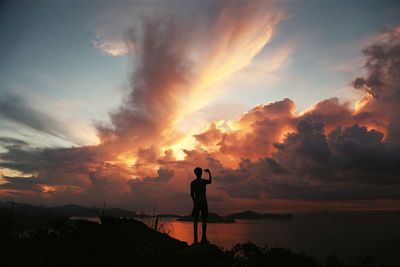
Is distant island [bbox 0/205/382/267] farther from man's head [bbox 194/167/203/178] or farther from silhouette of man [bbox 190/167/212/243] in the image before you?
man's head [bbox 194/167/203/178]

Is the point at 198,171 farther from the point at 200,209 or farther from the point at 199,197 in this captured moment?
the point at 200,209

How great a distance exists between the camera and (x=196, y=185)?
44.1ft

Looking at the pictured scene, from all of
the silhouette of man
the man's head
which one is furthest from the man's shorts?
the man's head

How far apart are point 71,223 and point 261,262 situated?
672 centimetres

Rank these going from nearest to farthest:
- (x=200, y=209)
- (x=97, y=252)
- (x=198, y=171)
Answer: (x=97, y=252)
(x=198, y=171)
(x=200, y=209)

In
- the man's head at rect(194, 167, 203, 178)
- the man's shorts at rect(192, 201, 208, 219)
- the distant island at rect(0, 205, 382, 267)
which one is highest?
the man's head at rect(194, 167, 203, 178)

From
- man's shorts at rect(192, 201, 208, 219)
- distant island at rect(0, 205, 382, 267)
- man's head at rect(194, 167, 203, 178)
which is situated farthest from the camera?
man's shorts at rect(192, 201, 208, 219)

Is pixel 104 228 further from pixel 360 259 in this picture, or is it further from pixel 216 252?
pixel 360 259

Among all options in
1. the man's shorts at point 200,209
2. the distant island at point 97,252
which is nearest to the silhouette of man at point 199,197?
the man's shorts at point 200,209

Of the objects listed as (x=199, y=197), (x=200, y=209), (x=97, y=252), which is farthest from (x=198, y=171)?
→ (x=97, y=252)

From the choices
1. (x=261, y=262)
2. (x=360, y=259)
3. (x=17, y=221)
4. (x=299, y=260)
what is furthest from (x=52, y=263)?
(x=360, y=259)

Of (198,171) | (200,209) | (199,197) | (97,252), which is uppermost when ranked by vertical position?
(198,171)

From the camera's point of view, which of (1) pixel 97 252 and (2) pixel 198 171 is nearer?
(1) pixel 97 252

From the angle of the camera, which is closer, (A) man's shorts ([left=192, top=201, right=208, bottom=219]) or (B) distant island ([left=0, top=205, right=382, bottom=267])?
(B) distant island ([left=0, top=205, right=382, bottom=267])
